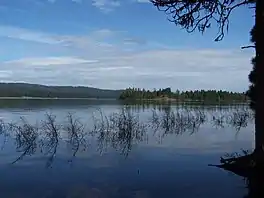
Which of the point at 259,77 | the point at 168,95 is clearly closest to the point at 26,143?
the point at 259,77

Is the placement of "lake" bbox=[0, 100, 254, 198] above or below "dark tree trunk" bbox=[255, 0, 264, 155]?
below

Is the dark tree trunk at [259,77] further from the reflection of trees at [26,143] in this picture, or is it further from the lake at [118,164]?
the reflection of trees at [26,143]

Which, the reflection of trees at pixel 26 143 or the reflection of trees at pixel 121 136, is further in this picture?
the reflection of trees at pixel 121 136

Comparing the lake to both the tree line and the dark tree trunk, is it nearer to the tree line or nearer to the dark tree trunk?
the dark tree trunk

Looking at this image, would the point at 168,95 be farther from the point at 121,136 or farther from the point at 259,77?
the point at 259,77

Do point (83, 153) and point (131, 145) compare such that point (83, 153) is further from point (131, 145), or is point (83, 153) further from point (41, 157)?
point (131, 145)

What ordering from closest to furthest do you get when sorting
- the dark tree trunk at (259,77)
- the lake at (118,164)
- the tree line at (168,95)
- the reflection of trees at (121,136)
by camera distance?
the lake at (118,164), the dark tree trunk at (259,77), the reflection of trees at (121,136), the tree line at (168,95)

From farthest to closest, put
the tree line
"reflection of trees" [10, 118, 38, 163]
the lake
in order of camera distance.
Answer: the tree line, "reflection of trees" [10, 118, 38, 163], the lake

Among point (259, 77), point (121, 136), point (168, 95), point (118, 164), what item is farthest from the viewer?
point (168, 95)

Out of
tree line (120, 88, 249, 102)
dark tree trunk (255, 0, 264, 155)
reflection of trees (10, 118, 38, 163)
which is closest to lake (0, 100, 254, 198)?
reflection of trees (10, 118, 38, 163)

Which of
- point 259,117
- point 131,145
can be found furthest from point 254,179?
point 131,145

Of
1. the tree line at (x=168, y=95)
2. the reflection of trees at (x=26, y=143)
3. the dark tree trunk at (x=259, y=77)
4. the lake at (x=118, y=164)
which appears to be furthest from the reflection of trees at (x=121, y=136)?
the tree line at (x=168, y=95)

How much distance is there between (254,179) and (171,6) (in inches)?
190

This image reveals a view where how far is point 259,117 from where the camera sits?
10.6m
